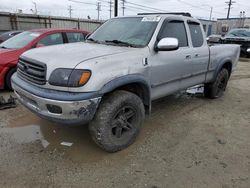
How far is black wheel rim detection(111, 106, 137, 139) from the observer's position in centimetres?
314

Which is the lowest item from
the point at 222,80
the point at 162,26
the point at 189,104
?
the point at 189,104

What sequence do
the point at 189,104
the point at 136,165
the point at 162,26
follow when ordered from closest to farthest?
1. the point at 136,165
2. the point at 162,26
3. the point at 189,104

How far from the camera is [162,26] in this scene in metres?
3.72

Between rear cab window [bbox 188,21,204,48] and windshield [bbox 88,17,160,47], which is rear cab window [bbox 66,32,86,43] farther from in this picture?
rear cab window [bbox 188,21,204,48]

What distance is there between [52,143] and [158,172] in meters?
1.61

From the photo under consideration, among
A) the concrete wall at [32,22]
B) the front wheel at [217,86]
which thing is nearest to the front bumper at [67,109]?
the front wheel at [217,86]

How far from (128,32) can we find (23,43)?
11.4ft

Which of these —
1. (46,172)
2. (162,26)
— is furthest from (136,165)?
(162,26)

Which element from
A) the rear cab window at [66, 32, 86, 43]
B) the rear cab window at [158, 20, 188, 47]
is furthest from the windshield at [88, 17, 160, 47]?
the rear cab window at [66, 32, 86, 43]

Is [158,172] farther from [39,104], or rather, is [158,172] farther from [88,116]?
[39,104]

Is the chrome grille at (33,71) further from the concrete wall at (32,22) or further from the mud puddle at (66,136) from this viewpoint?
the concrete wall at (32,22)

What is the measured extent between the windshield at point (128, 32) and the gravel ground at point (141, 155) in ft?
4.91

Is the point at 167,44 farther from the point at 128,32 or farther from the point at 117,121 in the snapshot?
the point at 117,121

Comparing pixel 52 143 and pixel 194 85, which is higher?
pixel 194 85
